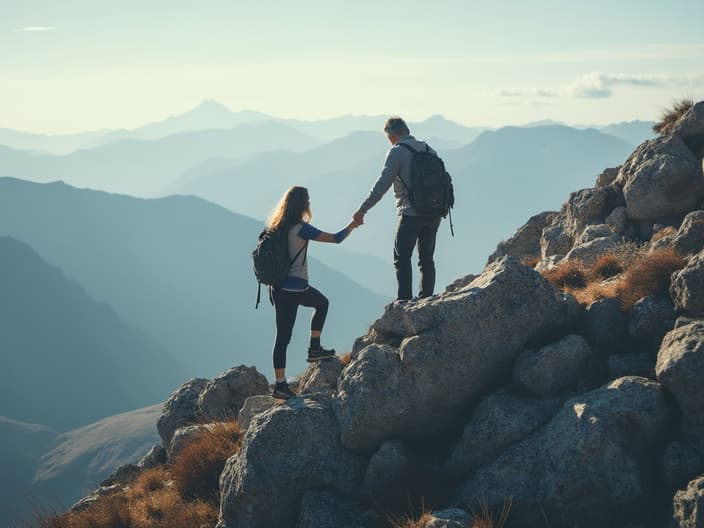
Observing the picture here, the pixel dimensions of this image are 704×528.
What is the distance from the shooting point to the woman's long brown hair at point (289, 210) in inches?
442

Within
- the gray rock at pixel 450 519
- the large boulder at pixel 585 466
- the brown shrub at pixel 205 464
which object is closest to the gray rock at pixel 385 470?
the large boulder at pixel 585 466

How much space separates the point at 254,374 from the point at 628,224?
1093 cm

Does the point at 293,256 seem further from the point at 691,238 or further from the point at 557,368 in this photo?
the point at 691,238

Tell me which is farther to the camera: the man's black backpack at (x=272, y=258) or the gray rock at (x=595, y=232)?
the gray rock at (x=595, y=232)

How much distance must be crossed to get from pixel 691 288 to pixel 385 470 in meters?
5.56

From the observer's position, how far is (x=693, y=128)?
16.3 meters

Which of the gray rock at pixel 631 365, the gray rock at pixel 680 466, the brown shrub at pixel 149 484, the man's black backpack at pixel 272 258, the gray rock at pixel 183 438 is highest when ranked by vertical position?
the man's black backpack at pixel 272 258

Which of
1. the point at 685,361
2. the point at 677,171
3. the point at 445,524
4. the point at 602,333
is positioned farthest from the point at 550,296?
the point at 677,171

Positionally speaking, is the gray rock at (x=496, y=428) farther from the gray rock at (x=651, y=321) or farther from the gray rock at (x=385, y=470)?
the gray rock at (x=651, y=321)

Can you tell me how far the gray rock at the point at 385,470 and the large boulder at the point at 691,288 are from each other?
4974mm

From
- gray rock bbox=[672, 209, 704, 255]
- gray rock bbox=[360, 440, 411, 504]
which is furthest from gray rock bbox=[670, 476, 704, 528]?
gray rock bbox=[672, 209, 704, 255]

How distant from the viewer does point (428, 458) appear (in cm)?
1005

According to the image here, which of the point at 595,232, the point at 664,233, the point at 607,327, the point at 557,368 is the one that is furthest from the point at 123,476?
the point at 664,233

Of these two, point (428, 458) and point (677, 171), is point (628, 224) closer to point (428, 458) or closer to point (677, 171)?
point (677, 171)
